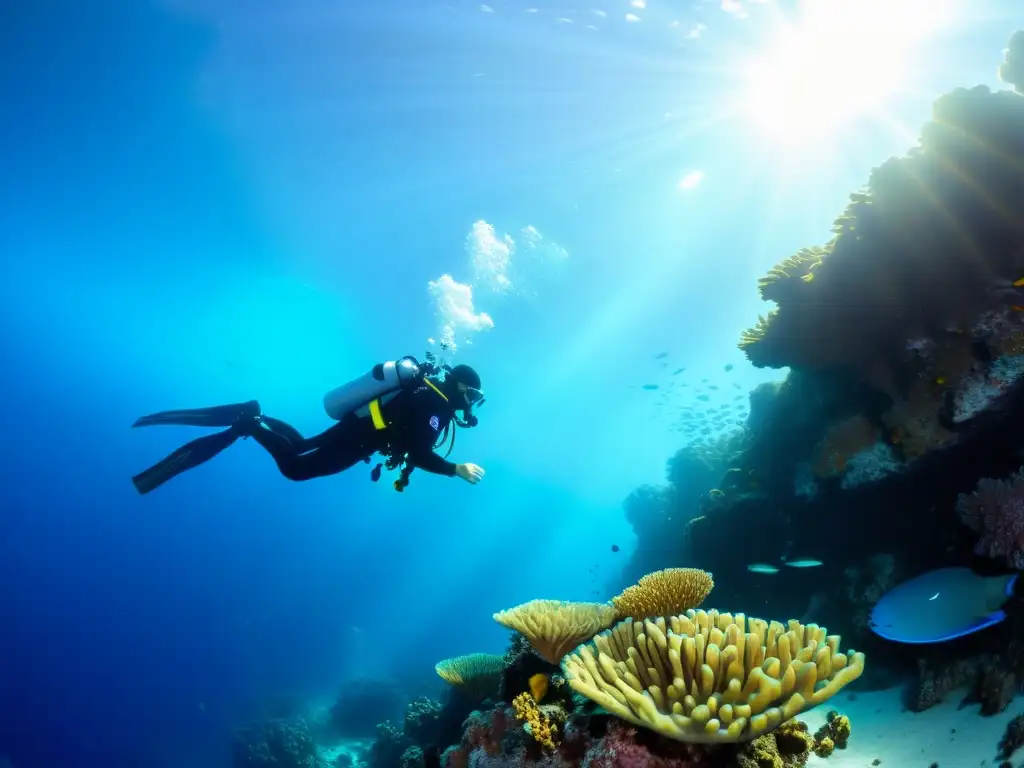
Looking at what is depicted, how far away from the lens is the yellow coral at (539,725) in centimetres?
310

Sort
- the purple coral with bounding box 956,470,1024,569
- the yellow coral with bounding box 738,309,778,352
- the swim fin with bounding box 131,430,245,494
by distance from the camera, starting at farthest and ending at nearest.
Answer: the yellow coral with bounding box 738,309,778,352, the swim fin with bounding box 131,430,245,494, the purple coral with bounding box 956,470,1024,569

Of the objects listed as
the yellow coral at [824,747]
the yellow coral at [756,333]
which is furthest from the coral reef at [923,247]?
the yellow coral at [824,747]

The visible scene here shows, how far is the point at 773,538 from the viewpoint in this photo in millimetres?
8320

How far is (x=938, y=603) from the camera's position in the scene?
321 centimetres

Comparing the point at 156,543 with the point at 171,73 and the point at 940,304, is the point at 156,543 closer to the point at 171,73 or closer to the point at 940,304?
the point at 171,73

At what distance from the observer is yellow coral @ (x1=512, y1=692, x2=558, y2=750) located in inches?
122

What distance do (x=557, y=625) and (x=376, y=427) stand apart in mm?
4116

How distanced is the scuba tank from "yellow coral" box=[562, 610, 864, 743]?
4.81 metres

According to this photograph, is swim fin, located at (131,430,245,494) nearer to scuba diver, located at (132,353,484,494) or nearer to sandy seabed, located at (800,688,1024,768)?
scuba diver, located at (132,353,484,494)

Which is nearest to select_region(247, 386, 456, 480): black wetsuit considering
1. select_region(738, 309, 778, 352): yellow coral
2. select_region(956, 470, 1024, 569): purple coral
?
select_region(738, 309, 778, 352): yellow coral

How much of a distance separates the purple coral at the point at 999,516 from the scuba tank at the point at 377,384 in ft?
22.4

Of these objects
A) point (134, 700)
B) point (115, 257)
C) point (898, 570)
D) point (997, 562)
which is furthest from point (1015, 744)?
point (134, 700)

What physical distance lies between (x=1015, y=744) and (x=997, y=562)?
2.37 meters

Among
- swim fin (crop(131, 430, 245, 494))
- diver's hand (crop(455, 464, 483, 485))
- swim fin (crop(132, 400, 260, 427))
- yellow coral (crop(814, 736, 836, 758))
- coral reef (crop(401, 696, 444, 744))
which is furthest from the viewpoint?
coral reef (crop(401, 696, 444, 744))
